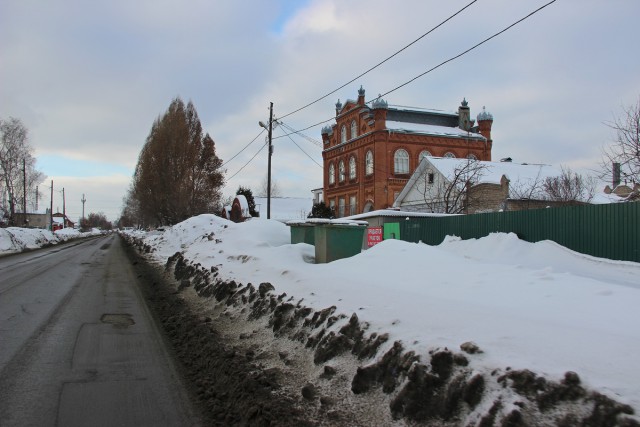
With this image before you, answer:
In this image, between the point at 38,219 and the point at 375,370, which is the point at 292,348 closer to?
the point at 375,370

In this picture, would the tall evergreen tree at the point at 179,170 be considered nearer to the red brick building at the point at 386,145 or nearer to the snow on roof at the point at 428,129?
the red brick building at the point at 386,145

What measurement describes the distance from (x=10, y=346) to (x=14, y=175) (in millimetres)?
53206

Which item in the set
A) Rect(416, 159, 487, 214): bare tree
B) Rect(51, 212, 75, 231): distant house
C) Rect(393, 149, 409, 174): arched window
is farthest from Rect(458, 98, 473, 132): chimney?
Rect(51, 212, 75, 231): distant house

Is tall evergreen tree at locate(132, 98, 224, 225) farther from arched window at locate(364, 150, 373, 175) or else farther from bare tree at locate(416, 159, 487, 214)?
bare tree at locate(416, 159, 487, 214)

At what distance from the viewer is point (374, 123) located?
42312mm

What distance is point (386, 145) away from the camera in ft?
138

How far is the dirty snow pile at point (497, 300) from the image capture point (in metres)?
3.58

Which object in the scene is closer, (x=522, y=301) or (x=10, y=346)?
(x=522, y=301)

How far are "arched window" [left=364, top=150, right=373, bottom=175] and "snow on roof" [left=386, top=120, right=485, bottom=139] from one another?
2900mm

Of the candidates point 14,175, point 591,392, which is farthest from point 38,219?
point 591,392

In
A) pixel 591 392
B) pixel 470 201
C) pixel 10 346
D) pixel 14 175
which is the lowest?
pixel 10 346

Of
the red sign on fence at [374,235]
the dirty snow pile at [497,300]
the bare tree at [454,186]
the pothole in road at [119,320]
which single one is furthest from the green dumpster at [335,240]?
the bare tree at [454,186]

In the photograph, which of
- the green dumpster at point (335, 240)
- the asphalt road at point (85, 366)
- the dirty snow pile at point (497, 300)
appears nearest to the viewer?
the dirty snow pile at point (497, 300)

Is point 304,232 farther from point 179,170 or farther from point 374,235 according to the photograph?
point 179,170
